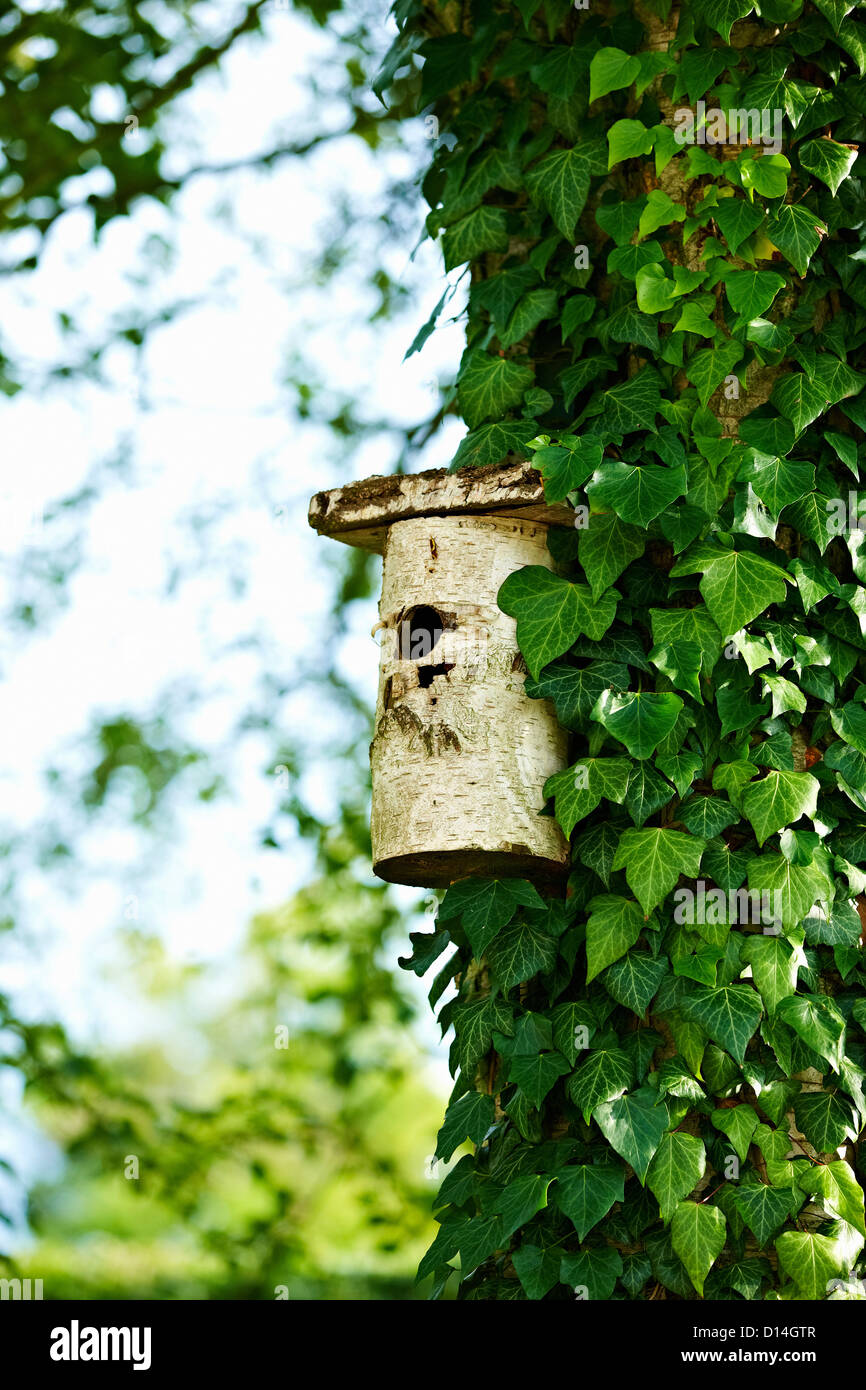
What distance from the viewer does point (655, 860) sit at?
2.04m

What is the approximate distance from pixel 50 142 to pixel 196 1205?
155 inches

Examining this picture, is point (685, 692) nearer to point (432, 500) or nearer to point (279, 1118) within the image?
point (432, 500)

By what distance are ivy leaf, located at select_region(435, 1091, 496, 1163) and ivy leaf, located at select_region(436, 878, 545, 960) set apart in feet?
0.77

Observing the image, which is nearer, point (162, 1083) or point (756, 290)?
point (756, 290)

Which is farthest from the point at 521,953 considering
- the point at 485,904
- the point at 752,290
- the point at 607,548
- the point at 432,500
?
the point at 752,290

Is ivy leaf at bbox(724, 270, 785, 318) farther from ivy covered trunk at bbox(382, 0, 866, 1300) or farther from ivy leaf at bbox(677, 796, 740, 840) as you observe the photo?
ivy leaf at bbox(677, 796, 740, 840)

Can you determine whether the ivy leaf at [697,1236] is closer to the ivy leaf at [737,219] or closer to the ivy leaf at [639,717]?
the ivy leaf at [639,717]

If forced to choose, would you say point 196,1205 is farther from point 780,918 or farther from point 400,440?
point 780,918

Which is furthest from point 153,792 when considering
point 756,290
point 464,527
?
point 756,290

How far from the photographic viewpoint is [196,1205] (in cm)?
Result: 480

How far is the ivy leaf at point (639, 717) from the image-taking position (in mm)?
2039

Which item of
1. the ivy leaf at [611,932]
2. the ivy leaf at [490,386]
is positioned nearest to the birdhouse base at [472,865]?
the ivy leaf at [611,932]

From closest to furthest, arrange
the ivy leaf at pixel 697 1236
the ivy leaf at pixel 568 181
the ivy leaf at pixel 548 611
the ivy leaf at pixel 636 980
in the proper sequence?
1. the ivy leaf at pixel 697 1236
2. the ivy leaf at pixel 636 980
3. the ivy leaf at pixel 548 611
4. the ivy leaf at pixel 568 181

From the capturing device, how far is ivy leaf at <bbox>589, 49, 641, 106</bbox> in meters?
2.19
